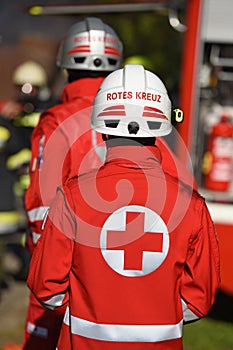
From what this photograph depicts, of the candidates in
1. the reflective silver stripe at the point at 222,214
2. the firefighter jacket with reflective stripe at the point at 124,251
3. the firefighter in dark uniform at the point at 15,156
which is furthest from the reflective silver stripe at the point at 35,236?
the firefighter in dark uniform at the point at 15,156

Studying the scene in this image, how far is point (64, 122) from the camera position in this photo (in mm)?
3402

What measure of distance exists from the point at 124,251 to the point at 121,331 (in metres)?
0.29

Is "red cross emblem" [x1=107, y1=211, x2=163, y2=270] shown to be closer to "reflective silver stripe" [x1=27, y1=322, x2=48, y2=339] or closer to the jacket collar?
the jacket collar

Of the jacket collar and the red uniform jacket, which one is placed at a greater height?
the jacket collar

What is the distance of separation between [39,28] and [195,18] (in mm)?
14586

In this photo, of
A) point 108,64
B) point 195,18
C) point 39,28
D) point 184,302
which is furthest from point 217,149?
point 39,28

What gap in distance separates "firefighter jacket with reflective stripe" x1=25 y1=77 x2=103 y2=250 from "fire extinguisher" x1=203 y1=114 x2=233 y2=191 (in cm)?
331

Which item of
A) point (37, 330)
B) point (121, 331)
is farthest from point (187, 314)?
point (37, 330)

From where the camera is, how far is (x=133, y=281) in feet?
8.05

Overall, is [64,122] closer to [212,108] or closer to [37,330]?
[37,330]

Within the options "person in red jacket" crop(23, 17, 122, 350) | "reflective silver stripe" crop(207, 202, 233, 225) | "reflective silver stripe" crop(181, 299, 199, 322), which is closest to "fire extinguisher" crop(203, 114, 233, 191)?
"reflective silver stripe" crop(207, 202, 233, 225)

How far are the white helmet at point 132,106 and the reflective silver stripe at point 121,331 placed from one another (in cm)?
67

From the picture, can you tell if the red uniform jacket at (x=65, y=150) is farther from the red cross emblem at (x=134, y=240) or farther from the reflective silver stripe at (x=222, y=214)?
the reflective silver stripe at (x=222, y=214)

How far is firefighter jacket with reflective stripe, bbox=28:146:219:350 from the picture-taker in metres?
2.43
